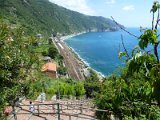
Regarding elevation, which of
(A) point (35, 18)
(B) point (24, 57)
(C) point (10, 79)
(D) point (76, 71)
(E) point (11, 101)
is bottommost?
(D) point (76, 71)

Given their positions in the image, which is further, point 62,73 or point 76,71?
point 76,71

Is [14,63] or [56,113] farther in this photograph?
[56,113]

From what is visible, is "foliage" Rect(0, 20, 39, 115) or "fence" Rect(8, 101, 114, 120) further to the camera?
"fence" Rect(8, 101, 114, 120)

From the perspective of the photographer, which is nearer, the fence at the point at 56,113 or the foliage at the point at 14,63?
the foliage at the point at 14,63

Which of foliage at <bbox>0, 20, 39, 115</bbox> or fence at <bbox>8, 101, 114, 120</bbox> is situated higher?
foliage at <bbox>0, 20, 39, 115</bbox>

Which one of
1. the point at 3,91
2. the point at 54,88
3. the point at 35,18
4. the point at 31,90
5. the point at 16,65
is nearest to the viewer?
the point at 3,91

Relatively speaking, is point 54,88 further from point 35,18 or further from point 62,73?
point 35,18

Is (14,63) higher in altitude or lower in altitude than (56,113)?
higher

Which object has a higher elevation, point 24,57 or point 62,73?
point 24,57

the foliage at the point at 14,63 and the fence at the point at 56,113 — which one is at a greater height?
the foliage at the point at 14,63

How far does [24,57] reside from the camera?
8281 millimetres

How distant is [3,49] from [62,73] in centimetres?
6755

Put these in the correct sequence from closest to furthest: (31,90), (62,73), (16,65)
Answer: (16,65) → (31,90) → (62,73)

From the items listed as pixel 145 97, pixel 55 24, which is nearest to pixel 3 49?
pixel 145 97
